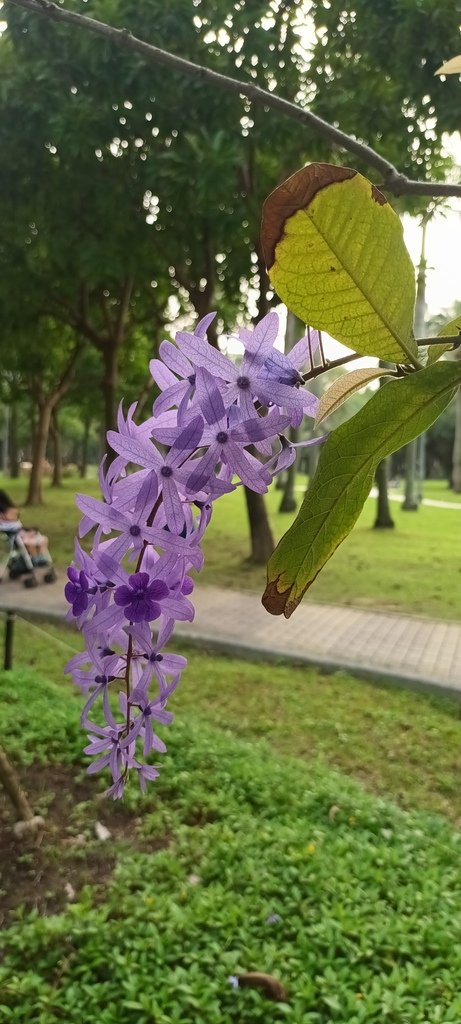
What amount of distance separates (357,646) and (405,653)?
14.7 inches

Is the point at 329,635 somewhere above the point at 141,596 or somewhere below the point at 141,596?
below

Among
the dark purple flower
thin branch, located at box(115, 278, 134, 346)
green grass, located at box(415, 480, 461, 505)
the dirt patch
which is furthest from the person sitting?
green grass, located at box(415, 480, 461, 505)

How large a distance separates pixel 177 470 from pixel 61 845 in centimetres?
271

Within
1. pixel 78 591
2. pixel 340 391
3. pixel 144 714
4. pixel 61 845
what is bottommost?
pixel 61 845

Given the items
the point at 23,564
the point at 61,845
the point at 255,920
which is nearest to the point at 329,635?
the point at 23,564

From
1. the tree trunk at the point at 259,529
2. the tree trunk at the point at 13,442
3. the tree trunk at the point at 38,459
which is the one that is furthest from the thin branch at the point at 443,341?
the tree trunk at the point at 13,442

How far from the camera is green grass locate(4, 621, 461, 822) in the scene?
3764mm

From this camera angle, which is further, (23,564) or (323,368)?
(23,564)

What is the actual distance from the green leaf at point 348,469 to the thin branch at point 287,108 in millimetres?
179

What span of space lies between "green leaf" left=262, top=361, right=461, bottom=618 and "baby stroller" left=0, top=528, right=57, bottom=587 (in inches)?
293

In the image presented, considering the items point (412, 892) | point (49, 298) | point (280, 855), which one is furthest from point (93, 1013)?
point (49, 298)

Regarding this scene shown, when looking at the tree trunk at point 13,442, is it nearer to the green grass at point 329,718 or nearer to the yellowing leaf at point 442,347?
the green grass at point 329,718

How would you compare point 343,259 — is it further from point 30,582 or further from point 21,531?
point 21,531

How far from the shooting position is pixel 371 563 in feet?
33.3
